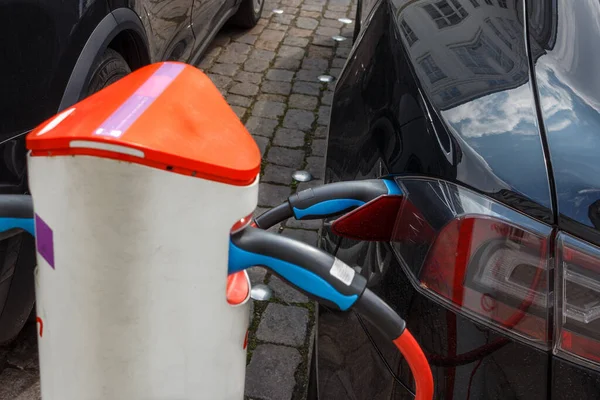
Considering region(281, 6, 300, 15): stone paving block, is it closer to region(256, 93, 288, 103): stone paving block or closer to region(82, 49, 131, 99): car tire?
region(256, 93, 288, 103): stone paving block

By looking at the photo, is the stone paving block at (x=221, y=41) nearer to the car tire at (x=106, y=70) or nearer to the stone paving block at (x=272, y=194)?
the stone paving block at (x=272, y=194)

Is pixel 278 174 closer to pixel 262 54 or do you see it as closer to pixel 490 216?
pixel 262 54

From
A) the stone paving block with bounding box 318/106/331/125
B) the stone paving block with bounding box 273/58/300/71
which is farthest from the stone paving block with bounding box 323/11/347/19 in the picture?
the stone paving block with bounding box 318/106/331/125

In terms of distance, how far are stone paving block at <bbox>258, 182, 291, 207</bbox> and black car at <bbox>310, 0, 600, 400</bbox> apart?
1805mm

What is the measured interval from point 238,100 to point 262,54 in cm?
94

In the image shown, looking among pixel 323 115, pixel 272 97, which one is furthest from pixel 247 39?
pixel 323 115

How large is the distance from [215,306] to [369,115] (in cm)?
96

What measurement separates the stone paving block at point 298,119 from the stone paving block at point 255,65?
2.37 feet

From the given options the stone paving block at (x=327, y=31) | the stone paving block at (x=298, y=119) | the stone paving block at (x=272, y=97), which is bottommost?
the stone paving block at (x=327, y=31)

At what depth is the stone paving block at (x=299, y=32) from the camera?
584cm

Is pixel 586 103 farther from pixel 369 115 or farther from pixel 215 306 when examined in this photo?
pixel 215 306

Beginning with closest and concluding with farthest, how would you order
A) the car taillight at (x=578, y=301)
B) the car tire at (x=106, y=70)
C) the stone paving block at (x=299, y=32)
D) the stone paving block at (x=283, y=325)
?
1. the car taillight at (x=578, y=301)
2. the car tire at (x=106, y=70)
3. the stone paving block at (x=283, y=325)
4. the stone paving block at (x=299, y=32)

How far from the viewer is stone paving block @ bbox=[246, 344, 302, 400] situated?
97.1 inches

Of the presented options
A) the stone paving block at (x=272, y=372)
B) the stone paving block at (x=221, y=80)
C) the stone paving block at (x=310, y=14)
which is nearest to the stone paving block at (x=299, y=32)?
the stone paving block at (x=310, y=14)
